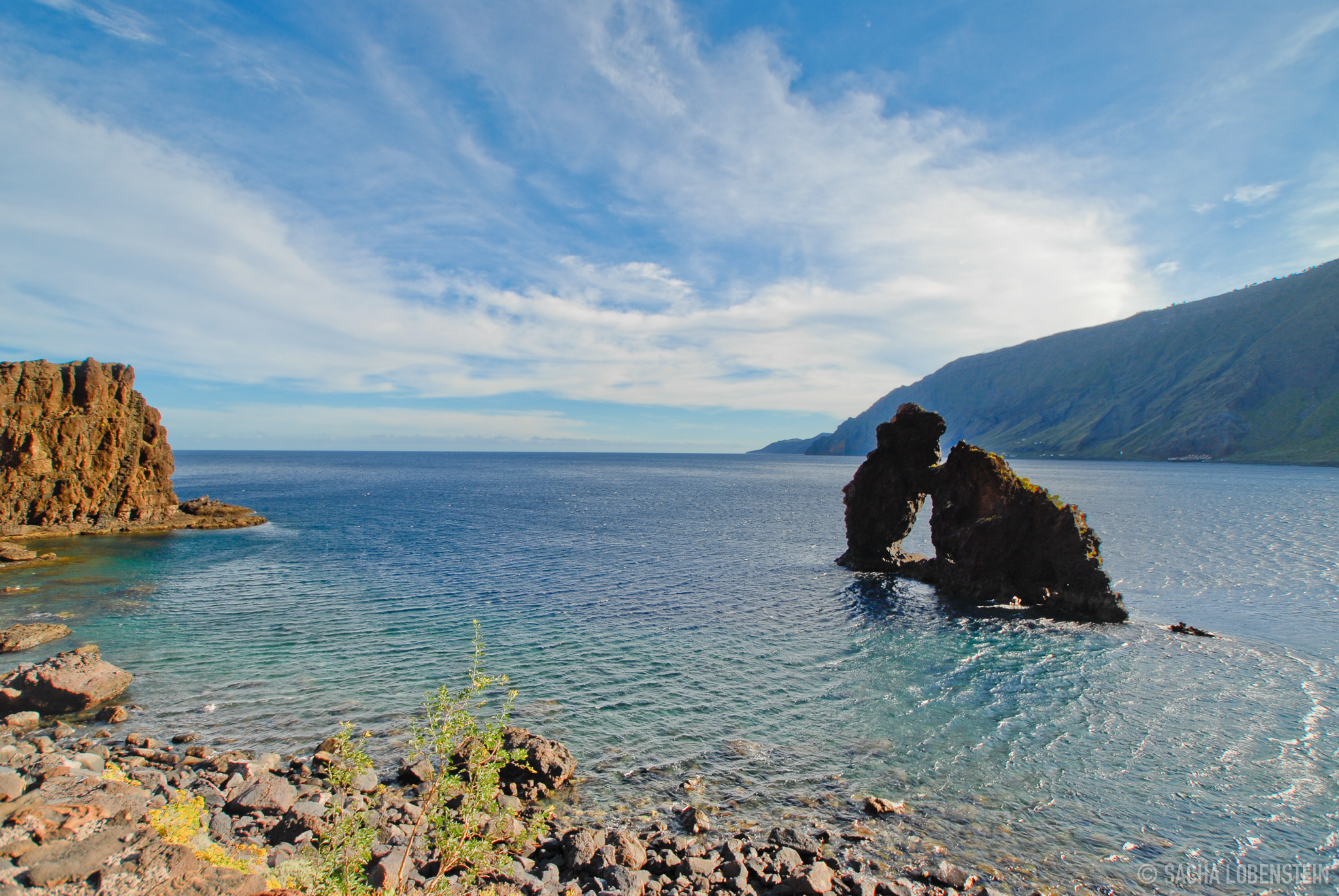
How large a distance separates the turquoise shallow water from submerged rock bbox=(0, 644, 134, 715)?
1446mm

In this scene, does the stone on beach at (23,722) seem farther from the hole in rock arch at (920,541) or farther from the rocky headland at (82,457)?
the rocky headland at (82,457)

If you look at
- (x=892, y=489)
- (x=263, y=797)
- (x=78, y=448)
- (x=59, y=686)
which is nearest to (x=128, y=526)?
(x=78, y=448)

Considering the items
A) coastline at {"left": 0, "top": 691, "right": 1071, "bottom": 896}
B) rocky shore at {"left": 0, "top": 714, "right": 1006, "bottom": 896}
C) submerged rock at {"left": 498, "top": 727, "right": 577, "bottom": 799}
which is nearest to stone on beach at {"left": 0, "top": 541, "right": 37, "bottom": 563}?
coastline at {"left": 0, "top": 691, "right": 1071, "bottom": 896}

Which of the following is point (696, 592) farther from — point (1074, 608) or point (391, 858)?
point (391, 858)

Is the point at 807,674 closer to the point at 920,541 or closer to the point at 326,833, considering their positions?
the point at 326,833

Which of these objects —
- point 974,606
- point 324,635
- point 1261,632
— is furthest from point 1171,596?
point 324,635

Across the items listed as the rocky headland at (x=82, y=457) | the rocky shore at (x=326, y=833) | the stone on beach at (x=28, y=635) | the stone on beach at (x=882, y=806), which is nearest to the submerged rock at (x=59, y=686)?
the rocky shore at (x=326, y=833)

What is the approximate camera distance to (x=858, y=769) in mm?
19219

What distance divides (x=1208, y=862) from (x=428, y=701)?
19.7m

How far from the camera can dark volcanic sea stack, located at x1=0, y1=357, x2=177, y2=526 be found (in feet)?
198

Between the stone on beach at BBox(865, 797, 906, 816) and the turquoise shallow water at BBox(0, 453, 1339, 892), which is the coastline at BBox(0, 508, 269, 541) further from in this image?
the stone on beach at BBox(865, 797, 906, 816)

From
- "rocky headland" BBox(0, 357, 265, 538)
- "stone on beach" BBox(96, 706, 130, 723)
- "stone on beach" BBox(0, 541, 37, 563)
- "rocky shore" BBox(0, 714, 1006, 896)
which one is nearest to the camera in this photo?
"rocky shore" BBox(0, 714, 1006, 896)

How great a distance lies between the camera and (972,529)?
43094mm

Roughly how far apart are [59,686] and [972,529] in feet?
164
